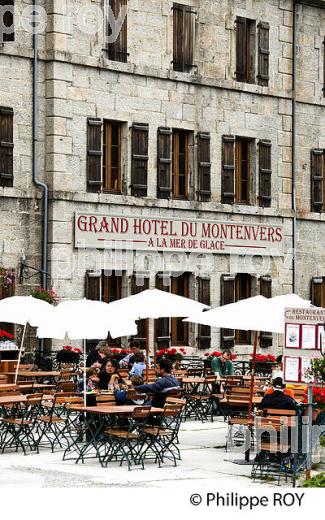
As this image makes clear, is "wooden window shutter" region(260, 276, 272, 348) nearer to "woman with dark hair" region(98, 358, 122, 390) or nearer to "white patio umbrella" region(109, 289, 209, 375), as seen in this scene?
"white patio umbrella" region(109, 289, 209, 375)

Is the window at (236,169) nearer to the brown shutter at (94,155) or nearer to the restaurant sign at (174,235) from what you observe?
the restaurant sign at (174,235)

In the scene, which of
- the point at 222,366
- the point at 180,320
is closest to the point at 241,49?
the point at 180,320

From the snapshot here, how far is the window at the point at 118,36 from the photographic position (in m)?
32.5

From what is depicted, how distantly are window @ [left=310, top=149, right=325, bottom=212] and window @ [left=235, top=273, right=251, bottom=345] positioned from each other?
3172mm

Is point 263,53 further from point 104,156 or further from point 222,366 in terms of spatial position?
point 222,366

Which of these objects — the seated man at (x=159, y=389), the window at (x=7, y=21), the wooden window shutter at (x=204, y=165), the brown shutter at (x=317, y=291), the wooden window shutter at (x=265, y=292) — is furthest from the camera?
the brown shutter at (x=317, y=291)

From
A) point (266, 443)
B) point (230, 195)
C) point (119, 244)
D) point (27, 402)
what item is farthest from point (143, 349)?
Result: point (266, 443)

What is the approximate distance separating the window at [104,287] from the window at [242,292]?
391 cm

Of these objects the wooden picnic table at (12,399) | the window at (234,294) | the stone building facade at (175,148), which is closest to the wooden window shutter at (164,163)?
the stone building facade at (175,148)

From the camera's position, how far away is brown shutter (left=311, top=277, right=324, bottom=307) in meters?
37.5

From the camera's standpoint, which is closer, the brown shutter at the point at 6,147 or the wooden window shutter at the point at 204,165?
the brown shutter at the point at 6,147

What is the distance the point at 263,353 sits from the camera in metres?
35.9

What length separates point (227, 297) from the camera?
3497 centimetres

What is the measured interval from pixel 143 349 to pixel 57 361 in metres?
3.04
